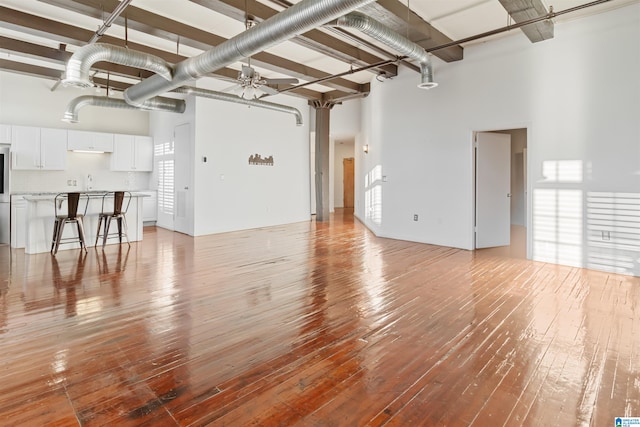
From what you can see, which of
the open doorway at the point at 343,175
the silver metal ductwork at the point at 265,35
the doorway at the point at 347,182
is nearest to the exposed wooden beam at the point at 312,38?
the silver metal ductwork at the point at 265,35

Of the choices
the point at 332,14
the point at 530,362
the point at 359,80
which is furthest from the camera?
the point at 359,80

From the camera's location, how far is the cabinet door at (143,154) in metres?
9.42

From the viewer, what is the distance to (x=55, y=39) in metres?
5.36

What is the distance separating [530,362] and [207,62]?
4847 millimetres

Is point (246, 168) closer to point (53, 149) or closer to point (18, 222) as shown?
point (53, 149)

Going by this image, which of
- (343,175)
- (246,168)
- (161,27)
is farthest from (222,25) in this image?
(343,175)

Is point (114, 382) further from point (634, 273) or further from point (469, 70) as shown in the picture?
point (469, 70)

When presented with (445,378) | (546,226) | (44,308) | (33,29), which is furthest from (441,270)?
(33,29)

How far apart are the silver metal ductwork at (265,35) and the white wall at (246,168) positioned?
2344 mm

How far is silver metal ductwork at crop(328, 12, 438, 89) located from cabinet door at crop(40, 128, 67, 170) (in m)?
6.83

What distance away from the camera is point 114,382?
2.22 meters

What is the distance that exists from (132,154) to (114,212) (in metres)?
3.28

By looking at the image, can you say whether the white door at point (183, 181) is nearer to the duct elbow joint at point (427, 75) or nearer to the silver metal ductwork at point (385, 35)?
the silver metal ductwork at point (385, 35)

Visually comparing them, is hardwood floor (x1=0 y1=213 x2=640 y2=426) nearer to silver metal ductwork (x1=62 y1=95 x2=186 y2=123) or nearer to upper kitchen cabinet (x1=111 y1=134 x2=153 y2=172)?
silver metal ductwork (x1=62 y1=95 x2=186 y2=123)
